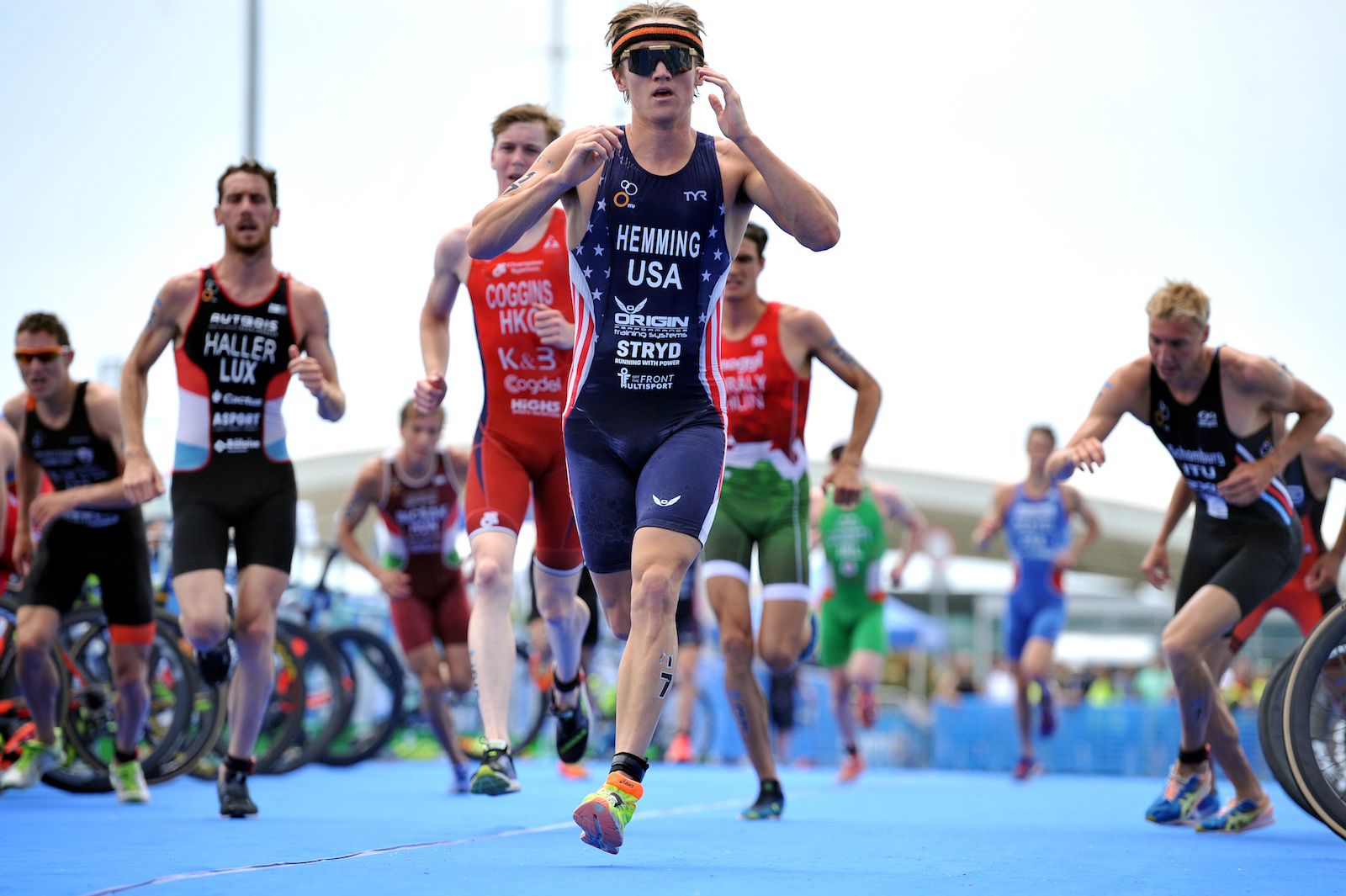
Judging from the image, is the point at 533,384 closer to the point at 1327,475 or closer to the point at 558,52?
the point at 1327,475

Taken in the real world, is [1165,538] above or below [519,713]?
above

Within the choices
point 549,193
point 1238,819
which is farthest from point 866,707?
point 549,193

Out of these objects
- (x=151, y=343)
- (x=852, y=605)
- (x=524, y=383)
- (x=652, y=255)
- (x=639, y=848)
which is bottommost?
(x=852, y=605)

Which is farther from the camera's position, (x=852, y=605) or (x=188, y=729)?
(x=852, y=605)

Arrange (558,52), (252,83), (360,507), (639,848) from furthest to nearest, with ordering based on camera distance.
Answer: (558,52)
(252,83)
(360,507)
(639,848)

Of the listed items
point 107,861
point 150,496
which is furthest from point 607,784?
point 150,496

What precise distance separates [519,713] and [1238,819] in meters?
8.71

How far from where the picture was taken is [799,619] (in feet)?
22.8

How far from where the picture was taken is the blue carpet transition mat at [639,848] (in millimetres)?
3703

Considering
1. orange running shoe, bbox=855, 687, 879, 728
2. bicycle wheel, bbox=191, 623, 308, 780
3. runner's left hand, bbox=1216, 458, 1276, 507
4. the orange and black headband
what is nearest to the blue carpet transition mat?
bicycle wheel, bbox=191, 623, 308, 780

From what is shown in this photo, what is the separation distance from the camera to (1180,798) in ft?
21.1

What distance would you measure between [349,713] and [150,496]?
15.1 ft

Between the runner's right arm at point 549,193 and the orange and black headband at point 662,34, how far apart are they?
28 centimetres

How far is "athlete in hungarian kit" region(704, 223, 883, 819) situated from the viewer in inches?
269
